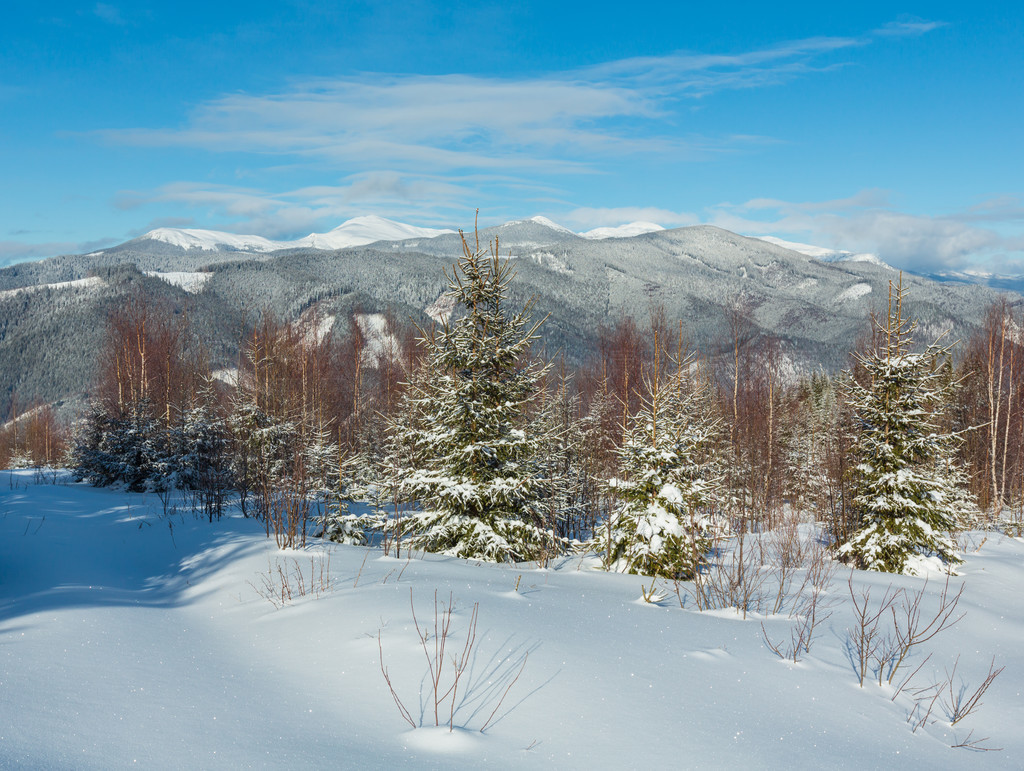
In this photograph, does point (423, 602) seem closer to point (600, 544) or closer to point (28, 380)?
point (600, 544)

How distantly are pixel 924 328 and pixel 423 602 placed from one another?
20738 cm

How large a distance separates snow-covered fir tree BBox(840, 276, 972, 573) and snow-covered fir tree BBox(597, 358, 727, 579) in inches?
168

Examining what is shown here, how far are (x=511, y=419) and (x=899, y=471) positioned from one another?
7.53m

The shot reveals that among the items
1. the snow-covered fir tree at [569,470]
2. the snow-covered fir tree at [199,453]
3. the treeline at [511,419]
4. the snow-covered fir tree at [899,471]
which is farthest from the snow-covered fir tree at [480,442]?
the snow-covered fir tree at [199,453]

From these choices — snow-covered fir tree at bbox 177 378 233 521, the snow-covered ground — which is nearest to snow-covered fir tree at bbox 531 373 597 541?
the snow-covered ground

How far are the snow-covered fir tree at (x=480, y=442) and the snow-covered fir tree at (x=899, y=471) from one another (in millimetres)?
6408

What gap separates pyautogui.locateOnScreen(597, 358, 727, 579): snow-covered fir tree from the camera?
880 cm

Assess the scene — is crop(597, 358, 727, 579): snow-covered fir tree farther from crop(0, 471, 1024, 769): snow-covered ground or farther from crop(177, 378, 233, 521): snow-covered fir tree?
crop(177, 378, 233, 521): snow-covered fir tree

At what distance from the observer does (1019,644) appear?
6.11 meters

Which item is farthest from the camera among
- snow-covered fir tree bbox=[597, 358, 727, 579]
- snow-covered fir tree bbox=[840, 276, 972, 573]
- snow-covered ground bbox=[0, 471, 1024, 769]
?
snow-covered fir tree bbox=[840, 276, 972, 573]

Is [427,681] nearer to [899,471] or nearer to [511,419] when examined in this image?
[511,419]

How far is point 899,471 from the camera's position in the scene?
1148cm

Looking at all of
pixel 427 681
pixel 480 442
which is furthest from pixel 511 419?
pixel 427 681

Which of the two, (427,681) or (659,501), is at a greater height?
(659,501)
